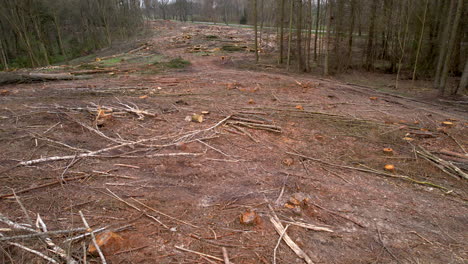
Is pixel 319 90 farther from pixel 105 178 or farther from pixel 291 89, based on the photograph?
pixel 105 178

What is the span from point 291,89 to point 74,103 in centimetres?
724

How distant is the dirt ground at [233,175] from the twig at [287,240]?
68mm

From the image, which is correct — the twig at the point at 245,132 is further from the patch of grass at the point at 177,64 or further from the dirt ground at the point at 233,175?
the patch of grass at the point at 177,64

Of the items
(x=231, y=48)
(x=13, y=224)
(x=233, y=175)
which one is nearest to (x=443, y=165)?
(x=233, y=175)

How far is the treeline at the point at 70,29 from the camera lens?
75.2 ft

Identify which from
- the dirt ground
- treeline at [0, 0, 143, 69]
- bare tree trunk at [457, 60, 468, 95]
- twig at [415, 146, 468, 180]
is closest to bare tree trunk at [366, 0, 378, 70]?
bare tree trunk at [457, 60, 468, 95]

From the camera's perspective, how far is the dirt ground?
2.89 metres

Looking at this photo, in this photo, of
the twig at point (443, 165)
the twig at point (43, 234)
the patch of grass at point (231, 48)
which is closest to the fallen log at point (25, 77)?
the twig at point (43, 234)

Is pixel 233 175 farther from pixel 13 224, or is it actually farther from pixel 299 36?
pixel 299 36

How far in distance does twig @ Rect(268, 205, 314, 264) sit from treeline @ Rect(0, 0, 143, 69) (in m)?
26.0

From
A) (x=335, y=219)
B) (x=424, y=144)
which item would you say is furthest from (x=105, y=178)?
(x=424, y=144)

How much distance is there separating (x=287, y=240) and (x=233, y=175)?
5.06ft

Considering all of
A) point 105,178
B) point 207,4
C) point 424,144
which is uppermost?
point 207,4

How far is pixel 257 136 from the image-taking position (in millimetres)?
5688
